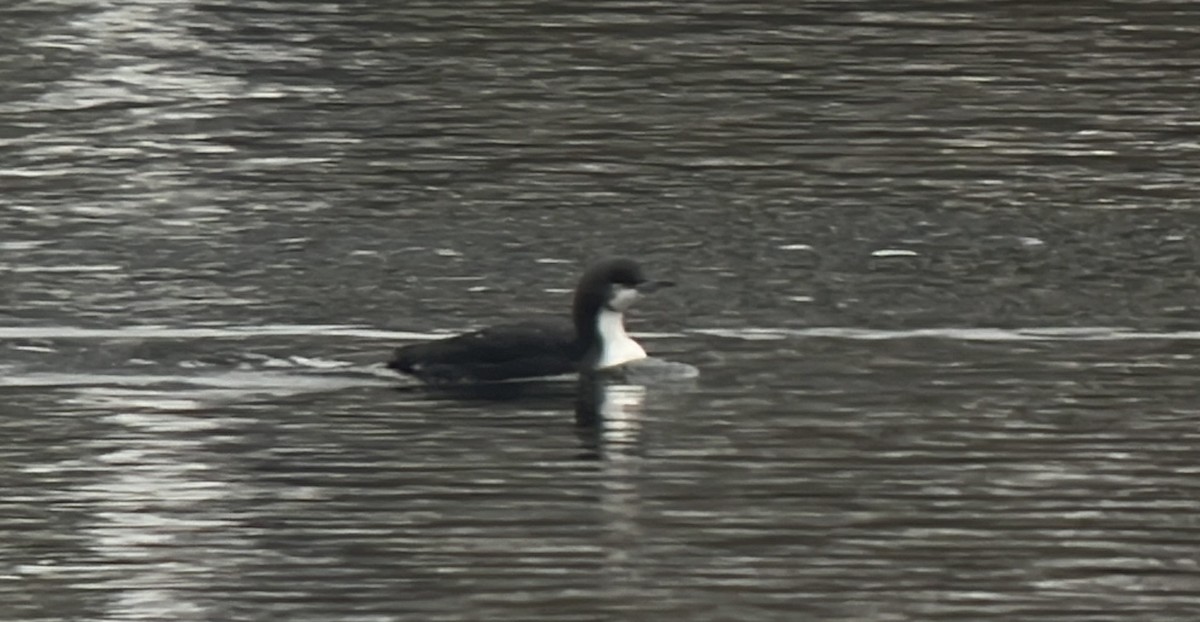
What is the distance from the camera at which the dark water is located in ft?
33.4

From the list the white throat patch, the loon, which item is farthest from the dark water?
the white throat patch

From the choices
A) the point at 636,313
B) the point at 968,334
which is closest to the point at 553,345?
the point at 636,313

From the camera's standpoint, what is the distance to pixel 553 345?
44.9ft

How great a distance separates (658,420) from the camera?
1265 centimetres

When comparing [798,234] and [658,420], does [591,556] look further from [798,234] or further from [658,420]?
[798,234]

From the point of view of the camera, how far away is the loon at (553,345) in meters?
13.3

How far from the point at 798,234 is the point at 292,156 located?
133 inches

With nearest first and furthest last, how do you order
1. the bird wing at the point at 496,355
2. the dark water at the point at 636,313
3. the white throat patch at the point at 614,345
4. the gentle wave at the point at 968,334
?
1. the dark water at the point at 636,313
2. the bird wing at the point at 496,355
3. the white throat patch at the point at 614,345
4. the gentle wave at the point at 968,334

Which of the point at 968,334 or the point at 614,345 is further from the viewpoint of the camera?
the point at 968,334

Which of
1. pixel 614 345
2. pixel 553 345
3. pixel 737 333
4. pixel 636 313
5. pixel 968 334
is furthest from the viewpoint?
pixel 636 313

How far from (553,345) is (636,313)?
1.20 meters

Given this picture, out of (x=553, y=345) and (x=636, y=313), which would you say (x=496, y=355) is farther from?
(x=636, y=313)

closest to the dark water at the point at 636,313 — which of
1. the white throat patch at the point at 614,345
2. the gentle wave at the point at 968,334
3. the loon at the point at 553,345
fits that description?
the gentle wave at the point at 968,334

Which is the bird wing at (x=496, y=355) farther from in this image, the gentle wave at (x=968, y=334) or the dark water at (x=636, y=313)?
the gentle wave at (x=968, y=334)
